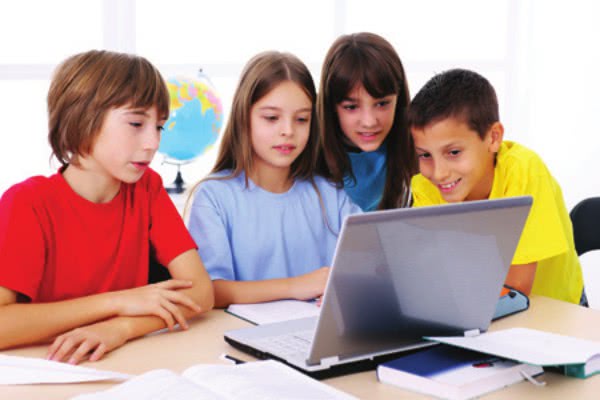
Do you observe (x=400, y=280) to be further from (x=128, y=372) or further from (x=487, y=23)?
(x=487, y=23)

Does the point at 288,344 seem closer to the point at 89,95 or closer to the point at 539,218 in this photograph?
the point at 89,95

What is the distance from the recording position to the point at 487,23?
5.27m

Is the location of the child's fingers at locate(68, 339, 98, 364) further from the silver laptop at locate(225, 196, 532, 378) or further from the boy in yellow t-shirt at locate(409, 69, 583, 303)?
the boy in yellow t-shirt at locate(409, 69, 583, 303)

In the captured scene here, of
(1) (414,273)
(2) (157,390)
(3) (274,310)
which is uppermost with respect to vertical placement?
(1) (414,273)

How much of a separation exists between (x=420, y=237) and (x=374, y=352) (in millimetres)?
202

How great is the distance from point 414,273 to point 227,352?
341 millimetres

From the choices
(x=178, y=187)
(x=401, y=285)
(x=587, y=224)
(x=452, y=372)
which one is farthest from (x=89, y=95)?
(x=178, y=187)

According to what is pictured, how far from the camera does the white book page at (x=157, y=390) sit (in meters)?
0.93

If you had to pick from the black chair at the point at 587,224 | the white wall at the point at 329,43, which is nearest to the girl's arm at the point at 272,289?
the black chair at the point at 587,224

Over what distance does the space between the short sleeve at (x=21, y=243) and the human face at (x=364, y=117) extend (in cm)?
91

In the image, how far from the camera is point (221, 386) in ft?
3.19

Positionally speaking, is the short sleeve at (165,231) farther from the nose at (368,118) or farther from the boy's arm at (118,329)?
the nose at (368,118)

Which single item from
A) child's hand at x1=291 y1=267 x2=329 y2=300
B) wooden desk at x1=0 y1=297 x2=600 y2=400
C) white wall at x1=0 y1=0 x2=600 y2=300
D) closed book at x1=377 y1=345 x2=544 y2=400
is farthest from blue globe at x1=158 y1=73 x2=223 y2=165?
closed book at x1=377 y1=345 x2=544 y2=400

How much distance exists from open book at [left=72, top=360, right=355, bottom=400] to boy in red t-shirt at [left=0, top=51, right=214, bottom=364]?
0.98ft
